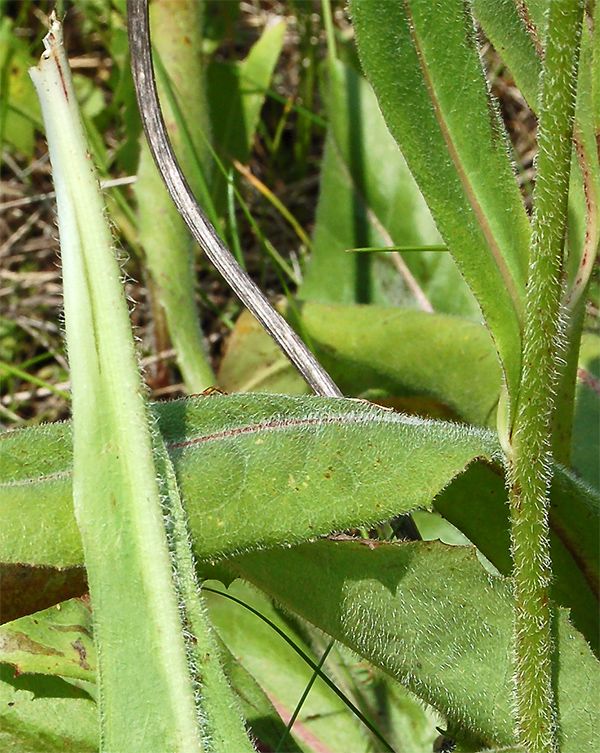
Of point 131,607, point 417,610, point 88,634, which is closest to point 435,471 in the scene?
point 417,610

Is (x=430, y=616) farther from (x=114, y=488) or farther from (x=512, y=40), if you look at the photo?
(x=512, y=40)

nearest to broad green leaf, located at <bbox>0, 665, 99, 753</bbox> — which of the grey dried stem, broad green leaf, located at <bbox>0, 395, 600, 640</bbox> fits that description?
broad green leaf, located at <bbox>0, 395, 600, 640</bbox>

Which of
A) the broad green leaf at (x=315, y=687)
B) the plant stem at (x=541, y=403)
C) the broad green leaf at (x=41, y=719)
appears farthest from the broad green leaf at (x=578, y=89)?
the broad green leaf at (x=41, y=719)

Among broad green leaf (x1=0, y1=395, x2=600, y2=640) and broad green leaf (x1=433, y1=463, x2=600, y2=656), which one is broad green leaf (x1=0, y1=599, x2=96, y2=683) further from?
broad green leaf (x1=433, y1=463, x2=600, y2=656)

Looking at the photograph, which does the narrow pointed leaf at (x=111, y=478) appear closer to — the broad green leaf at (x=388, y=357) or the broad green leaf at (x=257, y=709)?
the broad green leaf at (x=257, y=709)

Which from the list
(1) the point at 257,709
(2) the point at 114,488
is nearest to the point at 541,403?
(2) the point at 114,488

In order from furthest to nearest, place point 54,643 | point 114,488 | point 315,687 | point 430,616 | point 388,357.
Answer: point 388,357, point 315,687, point 54,643, point 430,616, point 114,488

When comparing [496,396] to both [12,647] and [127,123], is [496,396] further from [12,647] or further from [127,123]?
[127,123]
